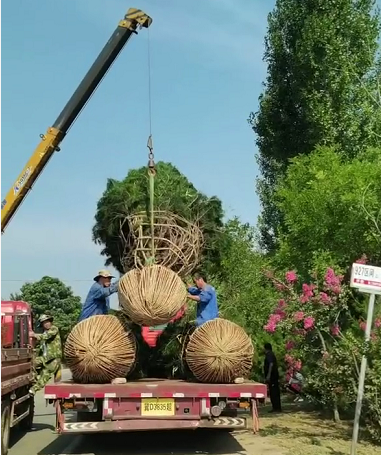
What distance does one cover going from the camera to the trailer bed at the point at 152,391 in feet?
30.7

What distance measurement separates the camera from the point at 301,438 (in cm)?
1088

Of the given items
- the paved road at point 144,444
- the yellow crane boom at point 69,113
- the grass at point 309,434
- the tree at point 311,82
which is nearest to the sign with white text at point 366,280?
the grass at point 309,434

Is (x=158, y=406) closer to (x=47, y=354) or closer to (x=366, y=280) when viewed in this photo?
(x=366, y=280)

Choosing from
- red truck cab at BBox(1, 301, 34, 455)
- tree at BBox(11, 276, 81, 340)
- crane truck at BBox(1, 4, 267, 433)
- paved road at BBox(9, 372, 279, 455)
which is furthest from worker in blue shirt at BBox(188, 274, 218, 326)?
tree at BBox(11, 276, 81, 340)

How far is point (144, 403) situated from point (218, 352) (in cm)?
114

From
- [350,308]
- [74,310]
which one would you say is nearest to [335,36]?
[350,308]

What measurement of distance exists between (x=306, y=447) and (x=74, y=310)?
57577mm

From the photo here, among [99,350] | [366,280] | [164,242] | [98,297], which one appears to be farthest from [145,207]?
[366,280]

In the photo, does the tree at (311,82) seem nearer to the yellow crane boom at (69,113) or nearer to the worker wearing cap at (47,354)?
the yellow crane boom at (69,113)

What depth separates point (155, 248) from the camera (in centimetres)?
1093

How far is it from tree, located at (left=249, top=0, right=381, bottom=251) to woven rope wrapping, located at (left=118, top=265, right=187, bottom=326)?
14.9 meters

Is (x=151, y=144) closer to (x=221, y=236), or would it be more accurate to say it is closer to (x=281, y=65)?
(x=221, y=236)

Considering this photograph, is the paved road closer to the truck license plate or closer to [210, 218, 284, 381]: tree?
the truck license plate

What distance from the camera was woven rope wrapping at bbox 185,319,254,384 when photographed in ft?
31.6
